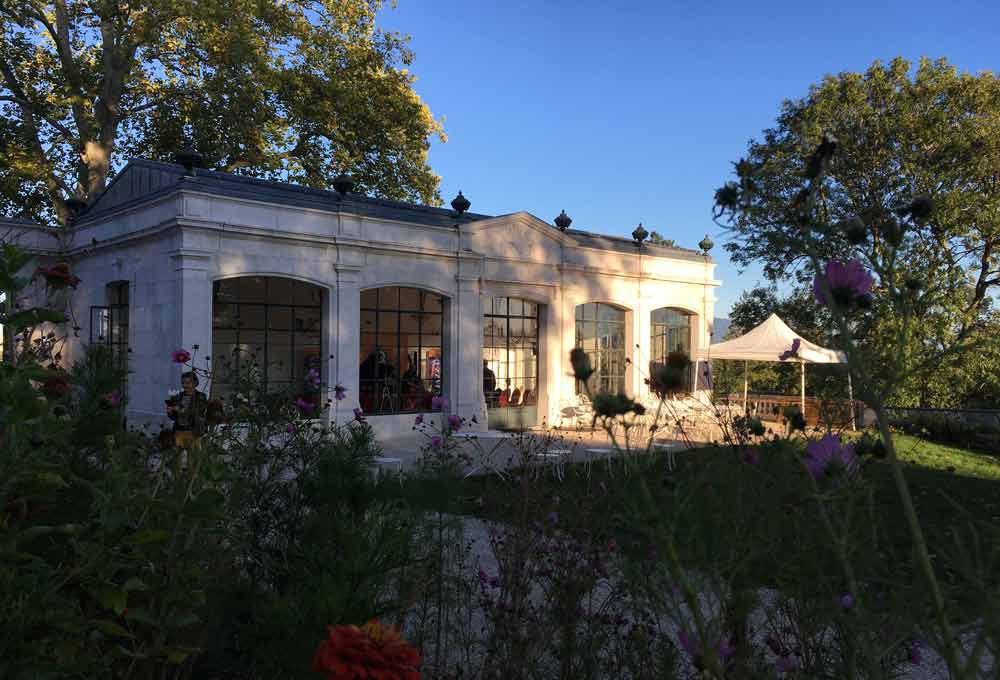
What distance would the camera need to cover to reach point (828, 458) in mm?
1409

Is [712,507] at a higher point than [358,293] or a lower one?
lower

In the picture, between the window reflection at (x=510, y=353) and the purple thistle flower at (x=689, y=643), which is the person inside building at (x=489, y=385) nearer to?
the window reflection at (x=510, y=353)

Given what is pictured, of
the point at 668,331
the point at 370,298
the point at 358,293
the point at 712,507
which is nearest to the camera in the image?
the point at 712,507

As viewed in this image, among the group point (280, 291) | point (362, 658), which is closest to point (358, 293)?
point (280, 291)

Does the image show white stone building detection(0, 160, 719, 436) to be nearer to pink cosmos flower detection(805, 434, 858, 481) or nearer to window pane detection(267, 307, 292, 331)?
window pane detection(267, 307, 292, 331)

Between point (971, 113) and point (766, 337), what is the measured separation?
886 cm

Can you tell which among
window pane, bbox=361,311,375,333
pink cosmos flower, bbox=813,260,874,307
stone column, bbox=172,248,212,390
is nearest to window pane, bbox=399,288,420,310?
window pane, bbox=361,311,375,333

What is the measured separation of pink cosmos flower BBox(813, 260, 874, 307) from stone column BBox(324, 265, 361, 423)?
496 inches

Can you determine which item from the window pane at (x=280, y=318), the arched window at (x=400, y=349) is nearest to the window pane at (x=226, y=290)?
the window pane at (x=280, y=318)

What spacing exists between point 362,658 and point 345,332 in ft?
41.6

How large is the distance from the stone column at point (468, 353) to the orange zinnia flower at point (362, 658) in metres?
13.9

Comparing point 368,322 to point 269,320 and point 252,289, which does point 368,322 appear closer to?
point 269,320

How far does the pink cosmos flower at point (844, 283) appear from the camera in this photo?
1147mm

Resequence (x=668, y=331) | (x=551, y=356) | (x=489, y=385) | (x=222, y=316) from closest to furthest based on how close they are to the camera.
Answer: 1. (x=222, y=316)
2. (x=489, y=385)
3. (x=551, y=356)
4. (x=668, y=331)
